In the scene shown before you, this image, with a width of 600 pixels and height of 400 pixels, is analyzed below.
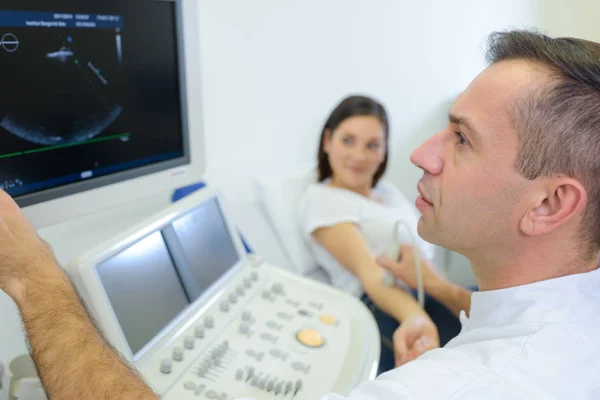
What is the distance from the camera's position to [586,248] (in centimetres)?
84

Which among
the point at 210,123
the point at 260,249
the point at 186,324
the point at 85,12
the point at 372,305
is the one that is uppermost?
the point at 85,12

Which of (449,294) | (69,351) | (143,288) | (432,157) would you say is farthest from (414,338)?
(69,351)

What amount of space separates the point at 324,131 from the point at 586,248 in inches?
44.2

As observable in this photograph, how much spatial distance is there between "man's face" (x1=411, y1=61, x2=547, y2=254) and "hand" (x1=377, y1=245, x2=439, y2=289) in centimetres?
64

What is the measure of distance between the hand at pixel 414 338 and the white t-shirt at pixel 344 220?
1.04 feet

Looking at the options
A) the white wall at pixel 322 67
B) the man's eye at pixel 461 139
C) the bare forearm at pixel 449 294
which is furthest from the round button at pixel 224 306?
the bare forearm at pixel 449 294

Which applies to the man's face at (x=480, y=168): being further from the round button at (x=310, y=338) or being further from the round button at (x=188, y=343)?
the round button at (x=188, y=343)

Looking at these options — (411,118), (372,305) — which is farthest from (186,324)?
(411,118)

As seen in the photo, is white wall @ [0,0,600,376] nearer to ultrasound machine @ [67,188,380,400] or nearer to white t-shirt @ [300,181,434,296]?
white t-shirt @ [300,181,434,296]

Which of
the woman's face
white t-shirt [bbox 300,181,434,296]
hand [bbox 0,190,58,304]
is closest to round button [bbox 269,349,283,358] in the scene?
hand [bbox 0,190,58,304]

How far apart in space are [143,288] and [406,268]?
863 mm

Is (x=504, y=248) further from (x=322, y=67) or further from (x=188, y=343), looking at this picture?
(x=322, y=67)

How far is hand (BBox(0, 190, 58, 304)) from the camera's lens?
72 centimetres

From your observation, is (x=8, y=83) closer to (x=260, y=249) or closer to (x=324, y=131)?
(x=260, y=249)
